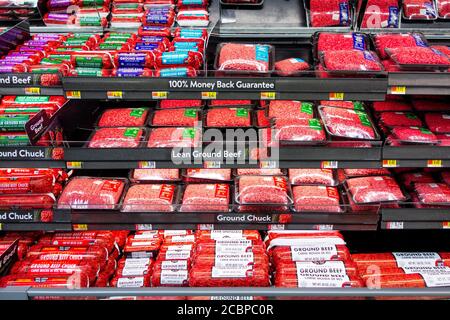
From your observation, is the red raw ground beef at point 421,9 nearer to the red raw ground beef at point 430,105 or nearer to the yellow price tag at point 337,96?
the red raw ground beef at point 430,105

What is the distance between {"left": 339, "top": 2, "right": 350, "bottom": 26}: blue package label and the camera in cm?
306

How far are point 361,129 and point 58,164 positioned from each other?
5.09 ft

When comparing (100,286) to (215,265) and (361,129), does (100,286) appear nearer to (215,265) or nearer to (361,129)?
(215,265)

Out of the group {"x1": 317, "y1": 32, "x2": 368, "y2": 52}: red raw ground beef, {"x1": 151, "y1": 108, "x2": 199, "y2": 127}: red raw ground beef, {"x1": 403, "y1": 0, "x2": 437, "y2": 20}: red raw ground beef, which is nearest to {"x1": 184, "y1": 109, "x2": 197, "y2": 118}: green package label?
{"x1": 151, "y1": 108, "x2": 199, "y2": 127}: red raw ground beef

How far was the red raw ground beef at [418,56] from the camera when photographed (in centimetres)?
224

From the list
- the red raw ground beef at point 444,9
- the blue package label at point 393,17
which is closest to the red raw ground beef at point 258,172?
the blue package label at point 393,17

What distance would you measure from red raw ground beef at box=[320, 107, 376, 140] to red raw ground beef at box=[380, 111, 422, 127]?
9 centimetres

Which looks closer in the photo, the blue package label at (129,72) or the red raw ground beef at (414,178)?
the blue package label at (129,72)

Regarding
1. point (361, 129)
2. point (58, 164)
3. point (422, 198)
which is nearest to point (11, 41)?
point (58, 164)

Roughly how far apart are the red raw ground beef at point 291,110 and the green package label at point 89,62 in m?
0.94

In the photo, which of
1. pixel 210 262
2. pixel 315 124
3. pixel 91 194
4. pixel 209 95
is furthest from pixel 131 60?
pixel 210 262

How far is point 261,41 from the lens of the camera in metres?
2.99

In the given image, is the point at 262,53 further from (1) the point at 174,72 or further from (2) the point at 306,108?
(1) the point at 174,72

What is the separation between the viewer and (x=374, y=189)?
2561 mm
